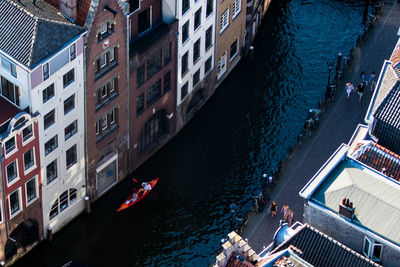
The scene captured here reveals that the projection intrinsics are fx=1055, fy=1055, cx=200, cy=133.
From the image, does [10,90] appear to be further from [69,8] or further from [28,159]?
[69,8]

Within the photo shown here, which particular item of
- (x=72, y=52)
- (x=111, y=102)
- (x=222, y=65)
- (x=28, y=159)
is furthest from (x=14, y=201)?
(x=222, y=65)

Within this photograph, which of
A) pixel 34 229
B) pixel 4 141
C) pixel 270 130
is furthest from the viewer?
pixel 270 130

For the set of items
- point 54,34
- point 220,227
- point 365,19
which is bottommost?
point 220,227

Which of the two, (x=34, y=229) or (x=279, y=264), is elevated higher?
(x=279, y=264)

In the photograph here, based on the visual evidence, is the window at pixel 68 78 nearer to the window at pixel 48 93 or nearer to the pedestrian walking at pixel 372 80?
the window at pixel 48 93

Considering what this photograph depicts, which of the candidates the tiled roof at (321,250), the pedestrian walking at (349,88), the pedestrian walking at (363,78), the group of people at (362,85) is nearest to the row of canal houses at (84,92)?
the pedestrian walking at (349,88)

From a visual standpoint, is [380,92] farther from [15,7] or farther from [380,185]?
[15,7]

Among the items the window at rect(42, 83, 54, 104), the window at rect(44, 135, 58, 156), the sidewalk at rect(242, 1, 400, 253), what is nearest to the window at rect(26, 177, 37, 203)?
the window at rect(44, 135, 58, 156)

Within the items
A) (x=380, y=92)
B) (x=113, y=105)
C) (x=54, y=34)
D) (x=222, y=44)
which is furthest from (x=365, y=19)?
(x=54, y=34)
